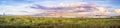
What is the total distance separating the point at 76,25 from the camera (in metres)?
6.71

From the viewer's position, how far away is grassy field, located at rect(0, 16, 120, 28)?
6555mm

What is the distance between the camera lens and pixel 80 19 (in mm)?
6602

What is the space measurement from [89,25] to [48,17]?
1058mm

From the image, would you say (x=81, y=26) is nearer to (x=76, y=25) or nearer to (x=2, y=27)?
(x=76, y=25)

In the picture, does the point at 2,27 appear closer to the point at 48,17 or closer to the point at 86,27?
the point at 48,17

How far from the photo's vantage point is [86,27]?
21.7ft

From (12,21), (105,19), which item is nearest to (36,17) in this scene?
(12,21)

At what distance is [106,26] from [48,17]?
146cm

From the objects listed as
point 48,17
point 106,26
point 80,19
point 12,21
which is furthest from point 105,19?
point 12,21

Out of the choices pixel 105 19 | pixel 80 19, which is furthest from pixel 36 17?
pixel 105 19

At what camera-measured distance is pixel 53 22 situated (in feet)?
21.9

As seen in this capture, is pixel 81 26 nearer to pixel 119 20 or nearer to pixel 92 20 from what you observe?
pixel 92 20

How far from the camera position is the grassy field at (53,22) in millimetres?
6555

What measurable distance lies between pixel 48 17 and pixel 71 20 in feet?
1.95
